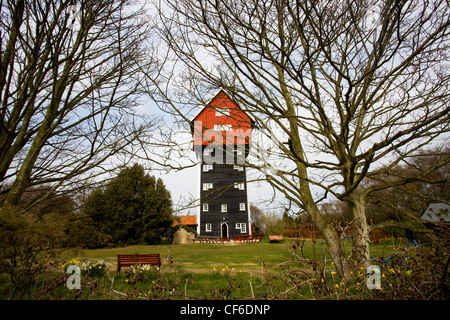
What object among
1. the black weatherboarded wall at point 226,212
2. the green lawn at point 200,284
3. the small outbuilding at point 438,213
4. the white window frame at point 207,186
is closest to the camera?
the green lawn at point 200,284

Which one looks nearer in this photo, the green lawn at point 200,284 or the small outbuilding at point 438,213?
the green lawn at point 200,284

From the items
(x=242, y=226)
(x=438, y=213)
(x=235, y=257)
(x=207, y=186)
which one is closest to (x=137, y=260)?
(x=235, y=257)

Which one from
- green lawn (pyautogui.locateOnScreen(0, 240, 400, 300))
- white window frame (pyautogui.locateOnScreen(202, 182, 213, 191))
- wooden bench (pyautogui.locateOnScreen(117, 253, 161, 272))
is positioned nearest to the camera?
green lawn (pyautogui.locateOnScreen(0, 240, 400, 300))

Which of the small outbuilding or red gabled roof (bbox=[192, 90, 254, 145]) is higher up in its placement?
red gabled roof (bbox=[192, 90, 254, 145])

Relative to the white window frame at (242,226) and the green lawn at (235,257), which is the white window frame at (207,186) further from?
the green lawn at (235,257)

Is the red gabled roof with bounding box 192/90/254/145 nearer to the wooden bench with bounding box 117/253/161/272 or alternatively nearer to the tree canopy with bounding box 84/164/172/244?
the wooden bench with bounding box 117/253/161/272

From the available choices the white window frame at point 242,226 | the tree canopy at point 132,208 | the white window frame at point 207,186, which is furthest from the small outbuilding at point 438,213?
the tree canopy at point 132,208

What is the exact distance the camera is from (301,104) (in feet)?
14.4

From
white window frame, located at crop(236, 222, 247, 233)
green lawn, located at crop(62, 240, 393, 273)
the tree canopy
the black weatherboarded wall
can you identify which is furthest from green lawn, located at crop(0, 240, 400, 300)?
white window frame, located at crop(236, 222, 247, 233)

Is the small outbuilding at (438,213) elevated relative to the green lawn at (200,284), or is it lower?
elevated

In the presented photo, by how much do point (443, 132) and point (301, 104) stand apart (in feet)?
7.07

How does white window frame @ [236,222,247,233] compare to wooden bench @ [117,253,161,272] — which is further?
white window frame @ [236,222,247,233]

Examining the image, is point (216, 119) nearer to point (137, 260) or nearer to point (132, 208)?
point (137, 260)

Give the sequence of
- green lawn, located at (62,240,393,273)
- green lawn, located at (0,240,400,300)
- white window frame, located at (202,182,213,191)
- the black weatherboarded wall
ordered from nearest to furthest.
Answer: green lawn, located at (0,240,400,300) < green lawn, located at (62,240,393,273) < the black weatherboarded wall < white window frame, located at (202,182,213,191)
